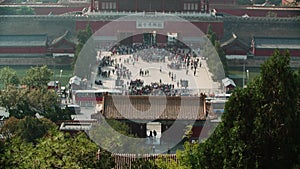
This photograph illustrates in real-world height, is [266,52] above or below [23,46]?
below

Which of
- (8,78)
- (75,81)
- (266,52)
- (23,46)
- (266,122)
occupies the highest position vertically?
(23,46)

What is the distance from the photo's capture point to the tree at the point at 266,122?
7.12 m

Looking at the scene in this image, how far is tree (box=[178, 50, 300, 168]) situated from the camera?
7.12 meters

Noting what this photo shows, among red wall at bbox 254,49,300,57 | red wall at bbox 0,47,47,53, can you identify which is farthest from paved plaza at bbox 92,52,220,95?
red wall at bbox 0,47,47,53

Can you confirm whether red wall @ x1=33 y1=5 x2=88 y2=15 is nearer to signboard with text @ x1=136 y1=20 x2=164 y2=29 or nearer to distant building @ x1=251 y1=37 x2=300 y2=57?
signboard with text @ x1=136 y1=20 x2=164 y2=29

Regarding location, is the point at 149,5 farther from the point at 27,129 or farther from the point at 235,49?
the point at 27,129

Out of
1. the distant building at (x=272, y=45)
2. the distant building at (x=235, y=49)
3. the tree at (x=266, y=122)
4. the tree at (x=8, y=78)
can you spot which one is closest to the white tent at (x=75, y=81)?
the tree at (x=8, y=78)

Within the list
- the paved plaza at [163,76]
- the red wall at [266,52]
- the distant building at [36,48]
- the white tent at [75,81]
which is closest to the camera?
the white tent at [75,81]

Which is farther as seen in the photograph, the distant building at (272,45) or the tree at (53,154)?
the distant building at (272,45)

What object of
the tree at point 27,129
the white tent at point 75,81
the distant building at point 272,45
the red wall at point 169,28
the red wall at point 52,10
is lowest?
the tree at point 27,129

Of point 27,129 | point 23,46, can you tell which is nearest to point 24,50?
point 23,46

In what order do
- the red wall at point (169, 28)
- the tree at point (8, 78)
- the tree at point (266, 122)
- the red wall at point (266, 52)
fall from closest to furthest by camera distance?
1. the tree at point (266, 122)
2. the tree at point (8, 78)
3. the red wall at point (266, 52)
4. the red wall at point (169, 28)

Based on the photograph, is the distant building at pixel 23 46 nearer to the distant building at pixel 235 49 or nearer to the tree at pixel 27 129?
the distant building at pixel 235 49

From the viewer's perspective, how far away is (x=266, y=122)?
718 cm
